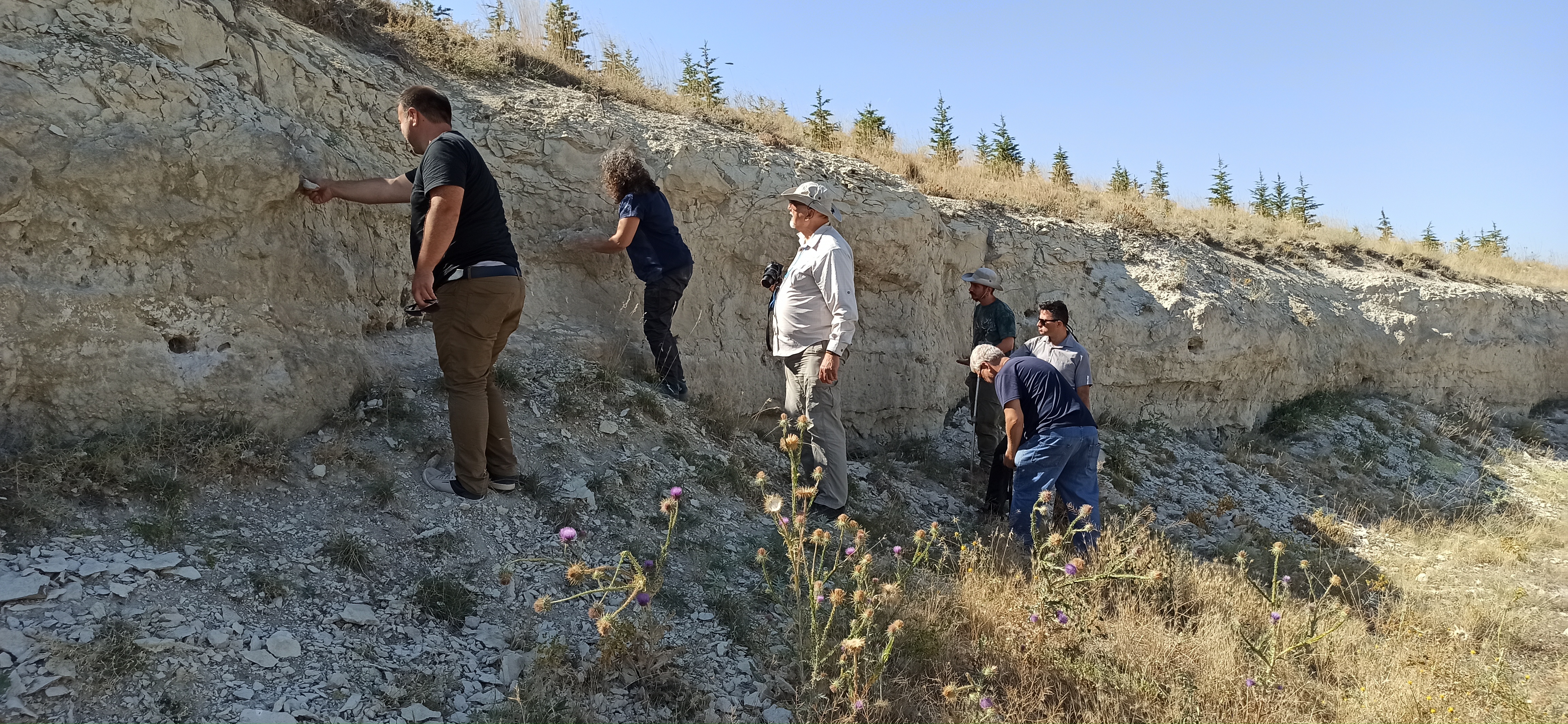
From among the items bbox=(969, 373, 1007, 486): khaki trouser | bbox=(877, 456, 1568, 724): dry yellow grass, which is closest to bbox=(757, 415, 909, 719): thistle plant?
bbox=(877, 456, 1568, 724): dry yellow grass

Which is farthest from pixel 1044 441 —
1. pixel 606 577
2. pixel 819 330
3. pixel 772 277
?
pixel 606 577

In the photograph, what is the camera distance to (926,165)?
10438 millimetres

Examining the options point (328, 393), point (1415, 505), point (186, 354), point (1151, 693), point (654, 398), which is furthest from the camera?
point (1415, 505)

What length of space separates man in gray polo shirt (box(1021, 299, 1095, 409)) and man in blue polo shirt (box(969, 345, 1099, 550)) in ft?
2.31

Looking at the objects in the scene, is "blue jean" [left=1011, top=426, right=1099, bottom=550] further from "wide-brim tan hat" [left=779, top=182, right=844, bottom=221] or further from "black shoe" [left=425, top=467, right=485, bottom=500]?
"black shoe" [left=425, top=467, right=485, bottom=500]

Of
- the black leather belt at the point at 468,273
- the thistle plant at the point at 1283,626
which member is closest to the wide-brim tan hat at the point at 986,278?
the thistle plant at the point at 1283,626

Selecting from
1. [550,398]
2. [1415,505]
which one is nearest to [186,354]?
[550,398]

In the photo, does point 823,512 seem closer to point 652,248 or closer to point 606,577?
point 606,577

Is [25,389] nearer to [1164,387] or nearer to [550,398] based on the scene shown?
[550,398]

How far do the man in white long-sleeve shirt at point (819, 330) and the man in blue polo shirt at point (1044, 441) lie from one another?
3.36 feet

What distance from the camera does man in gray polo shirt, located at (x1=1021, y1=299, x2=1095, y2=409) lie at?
596 cm

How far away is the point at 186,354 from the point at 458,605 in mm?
1838

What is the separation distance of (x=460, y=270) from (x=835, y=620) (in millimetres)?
2295

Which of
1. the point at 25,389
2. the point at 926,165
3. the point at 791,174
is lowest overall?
the point at 25,389
